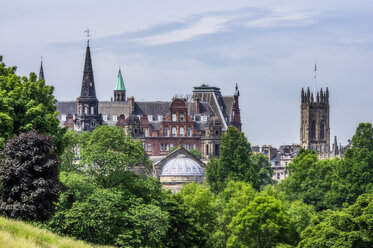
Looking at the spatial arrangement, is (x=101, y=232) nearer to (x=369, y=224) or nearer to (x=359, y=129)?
(x=369, y=224)

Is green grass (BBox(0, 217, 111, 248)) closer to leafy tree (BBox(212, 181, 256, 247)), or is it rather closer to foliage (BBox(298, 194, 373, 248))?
foliage (BBox(298, 194, 373, 248))

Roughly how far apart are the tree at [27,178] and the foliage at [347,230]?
19.3 meters

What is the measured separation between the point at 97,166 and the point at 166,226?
618 centimetres

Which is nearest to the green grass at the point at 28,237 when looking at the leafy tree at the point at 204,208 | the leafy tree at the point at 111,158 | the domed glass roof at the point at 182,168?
the leafy tree at the point at 111,158

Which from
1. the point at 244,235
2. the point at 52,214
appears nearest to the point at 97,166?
the point at 52,214

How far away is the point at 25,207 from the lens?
6475cm

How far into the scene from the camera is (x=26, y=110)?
245 ft

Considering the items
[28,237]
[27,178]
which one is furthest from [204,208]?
[28,237]

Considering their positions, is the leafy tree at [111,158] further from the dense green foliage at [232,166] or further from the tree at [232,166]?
the tree at [232,166]

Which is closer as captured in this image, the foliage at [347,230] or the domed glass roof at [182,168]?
the foliage at [347,230]

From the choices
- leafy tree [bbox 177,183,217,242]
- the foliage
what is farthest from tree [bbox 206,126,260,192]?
the foliage

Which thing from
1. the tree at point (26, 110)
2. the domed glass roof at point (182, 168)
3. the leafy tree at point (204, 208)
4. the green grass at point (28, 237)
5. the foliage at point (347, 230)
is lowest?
the green grass at point (28, 237)

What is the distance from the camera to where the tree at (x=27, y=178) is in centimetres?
6481

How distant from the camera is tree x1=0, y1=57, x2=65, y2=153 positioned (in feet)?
236
